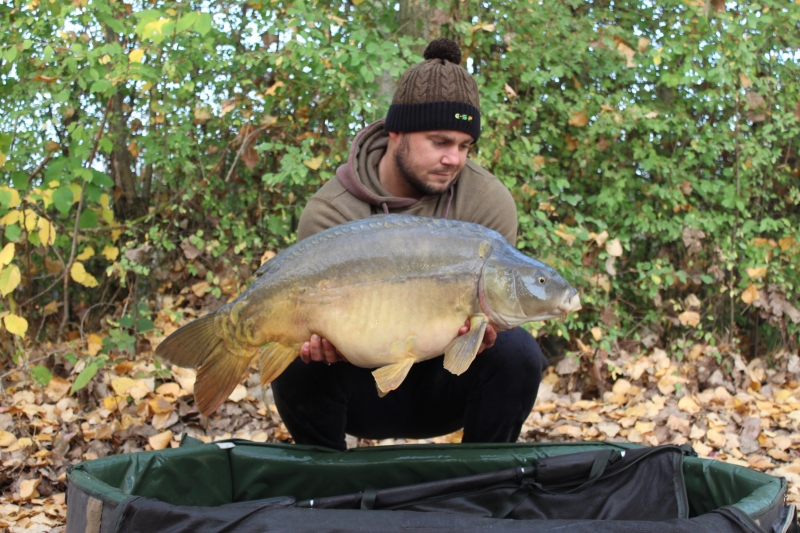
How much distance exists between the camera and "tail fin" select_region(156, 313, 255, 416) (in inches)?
64.6

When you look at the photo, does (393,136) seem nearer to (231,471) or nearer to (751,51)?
(231,471)

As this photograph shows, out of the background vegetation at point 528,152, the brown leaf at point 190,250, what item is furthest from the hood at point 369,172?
the brown leaf at point 190,250

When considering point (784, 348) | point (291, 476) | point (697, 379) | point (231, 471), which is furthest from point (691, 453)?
point (784, 348)

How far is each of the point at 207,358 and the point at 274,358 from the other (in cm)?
14

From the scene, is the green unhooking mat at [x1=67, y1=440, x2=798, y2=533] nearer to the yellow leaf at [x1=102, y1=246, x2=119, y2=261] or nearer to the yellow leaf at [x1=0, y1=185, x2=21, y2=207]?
the yellow leaf at [x1=0, y1=185, x2=21, y2=207]

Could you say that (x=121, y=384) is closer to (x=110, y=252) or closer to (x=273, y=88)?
(x=110, y=252)

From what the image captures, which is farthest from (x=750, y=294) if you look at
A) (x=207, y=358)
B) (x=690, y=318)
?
(x=207, y=358)

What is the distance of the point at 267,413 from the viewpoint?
2.81m

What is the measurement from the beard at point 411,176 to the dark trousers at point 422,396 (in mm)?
403

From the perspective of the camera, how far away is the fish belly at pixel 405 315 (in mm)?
1558

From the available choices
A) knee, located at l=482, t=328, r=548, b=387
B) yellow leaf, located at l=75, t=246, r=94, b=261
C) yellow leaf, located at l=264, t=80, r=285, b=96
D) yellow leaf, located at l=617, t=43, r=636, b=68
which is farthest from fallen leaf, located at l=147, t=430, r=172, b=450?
yellow leaf, located at l=617, t=43, r=636, b=68

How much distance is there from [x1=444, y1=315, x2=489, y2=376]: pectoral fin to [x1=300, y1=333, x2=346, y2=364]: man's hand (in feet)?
0.86

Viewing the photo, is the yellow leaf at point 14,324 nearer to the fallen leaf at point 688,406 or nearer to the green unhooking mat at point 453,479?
the green unhooking mat at point 453,479

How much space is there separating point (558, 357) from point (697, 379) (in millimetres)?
607
